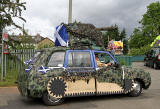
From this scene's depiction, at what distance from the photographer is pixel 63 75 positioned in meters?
6.04

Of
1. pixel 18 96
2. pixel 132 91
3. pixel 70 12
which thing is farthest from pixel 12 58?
pixel 132 91

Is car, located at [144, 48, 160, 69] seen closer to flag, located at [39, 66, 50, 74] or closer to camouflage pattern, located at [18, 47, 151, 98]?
camouflage pattern, located at [18, 47, 151, 98]

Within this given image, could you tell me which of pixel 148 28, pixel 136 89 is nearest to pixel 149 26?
pixel 148 28

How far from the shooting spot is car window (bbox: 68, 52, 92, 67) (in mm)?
6292

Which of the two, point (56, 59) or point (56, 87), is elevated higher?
point (56, 59)

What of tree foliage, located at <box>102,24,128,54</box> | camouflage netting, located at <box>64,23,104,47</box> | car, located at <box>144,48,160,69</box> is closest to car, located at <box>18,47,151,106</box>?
camouflage netting, located at <box>64,23,104,47</box>

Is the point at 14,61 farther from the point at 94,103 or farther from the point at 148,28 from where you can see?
the point at 148,28

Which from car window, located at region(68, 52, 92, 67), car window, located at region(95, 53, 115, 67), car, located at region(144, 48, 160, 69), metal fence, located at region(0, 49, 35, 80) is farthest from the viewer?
car, located at region(144, 48, 160, 69)

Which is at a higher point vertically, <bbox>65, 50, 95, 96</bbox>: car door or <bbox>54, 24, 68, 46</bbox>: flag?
<bbox>54, 24, 68, 46</bbox>: flag

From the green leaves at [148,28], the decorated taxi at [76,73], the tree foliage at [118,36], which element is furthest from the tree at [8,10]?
the tree foliage at [118,36]

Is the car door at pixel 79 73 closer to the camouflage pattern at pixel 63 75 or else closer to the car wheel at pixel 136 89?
the camouflage pattern at pixel 63 75

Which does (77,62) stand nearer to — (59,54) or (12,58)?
(59,54)

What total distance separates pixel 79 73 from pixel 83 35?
156cm

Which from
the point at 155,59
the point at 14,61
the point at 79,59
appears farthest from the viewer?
the point at 155,59
